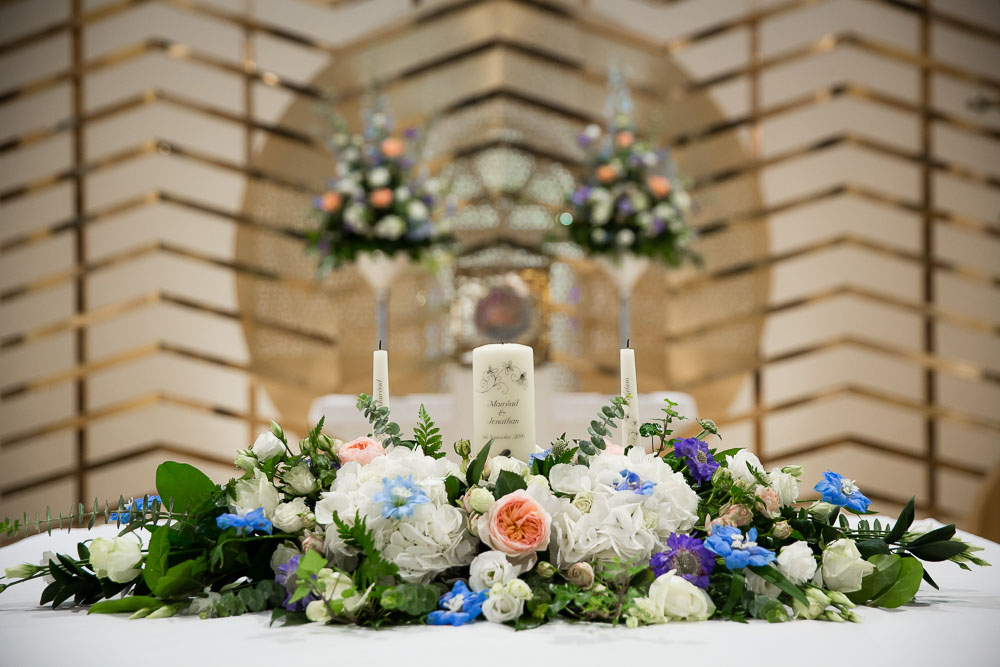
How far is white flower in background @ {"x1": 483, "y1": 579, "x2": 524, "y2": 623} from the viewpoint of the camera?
99 cm

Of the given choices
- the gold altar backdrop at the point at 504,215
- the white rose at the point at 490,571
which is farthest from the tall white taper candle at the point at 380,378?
the gold altar backdrop at the point at 504,215

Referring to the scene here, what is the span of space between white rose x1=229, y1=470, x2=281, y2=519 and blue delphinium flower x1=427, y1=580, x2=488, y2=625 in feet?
0.81

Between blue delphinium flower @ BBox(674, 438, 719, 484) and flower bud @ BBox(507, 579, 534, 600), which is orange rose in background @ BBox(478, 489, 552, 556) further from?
blue delphinium flower @ BBox(674, 438, 719, 484)

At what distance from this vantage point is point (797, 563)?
1020 millimetres

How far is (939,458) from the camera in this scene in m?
5.02

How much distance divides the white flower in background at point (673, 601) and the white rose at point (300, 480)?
426 mm

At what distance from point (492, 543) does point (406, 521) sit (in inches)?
4.1

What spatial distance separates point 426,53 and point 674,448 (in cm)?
432

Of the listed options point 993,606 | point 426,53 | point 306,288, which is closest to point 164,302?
point 306,288

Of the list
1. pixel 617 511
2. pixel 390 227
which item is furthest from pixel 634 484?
pixel 390 227

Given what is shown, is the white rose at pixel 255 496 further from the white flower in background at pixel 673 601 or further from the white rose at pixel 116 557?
the white flower in background at pixel 673 601

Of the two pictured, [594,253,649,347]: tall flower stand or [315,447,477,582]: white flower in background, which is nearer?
[315,447,477,582]: white flower in background

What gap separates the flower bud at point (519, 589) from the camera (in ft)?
3.22

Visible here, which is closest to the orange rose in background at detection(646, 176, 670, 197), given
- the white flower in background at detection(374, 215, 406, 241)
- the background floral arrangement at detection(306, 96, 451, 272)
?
the background floral arrangement at detection(306, 96, 451, 272)
